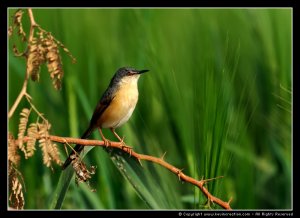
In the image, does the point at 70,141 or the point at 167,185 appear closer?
the point at 70,141

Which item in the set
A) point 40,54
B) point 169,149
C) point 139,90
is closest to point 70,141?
point 40,54

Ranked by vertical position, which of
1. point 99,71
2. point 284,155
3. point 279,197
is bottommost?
point 279,197

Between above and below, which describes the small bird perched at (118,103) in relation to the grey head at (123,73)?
below

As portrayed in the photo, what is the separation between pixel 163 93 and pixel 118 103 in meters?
0.64

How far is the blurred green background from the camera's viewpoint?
335 cm

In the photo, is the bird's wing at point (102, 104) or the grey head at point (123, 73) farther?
the grey head at point (123, 73)

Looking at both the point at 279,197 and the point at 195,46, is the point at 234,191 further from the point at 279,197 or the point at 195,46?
the point at 195,46

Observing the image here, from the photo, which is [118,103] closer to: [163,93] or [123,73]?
[123,73]

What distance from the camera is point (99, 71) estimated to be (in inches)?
146

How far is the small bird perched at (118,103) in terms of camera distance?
137 inches

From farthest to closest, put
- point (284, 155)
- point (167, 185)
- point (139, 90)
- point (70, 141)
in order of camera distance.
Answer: point (284, 155) < point (139, 90) < point (167, 185) < point (70, 141)

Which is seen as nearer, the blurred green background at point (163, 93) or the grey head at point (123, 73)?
the blurred green background at point (163, 93)

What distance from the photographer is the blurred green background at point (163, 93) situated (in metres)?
3.35

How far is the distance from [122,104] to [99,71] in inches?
12.2
